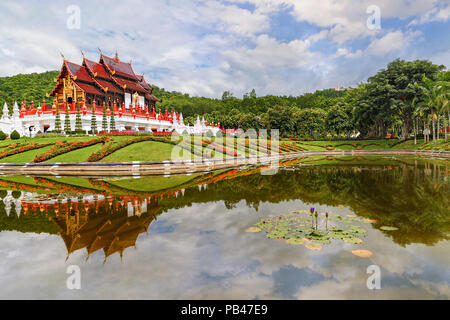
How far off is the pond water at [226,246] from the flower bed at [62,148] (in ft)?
46.6

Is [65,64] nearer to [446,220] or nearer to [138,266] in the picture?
[138,266]

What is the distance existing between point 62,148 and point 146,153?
8582 mm

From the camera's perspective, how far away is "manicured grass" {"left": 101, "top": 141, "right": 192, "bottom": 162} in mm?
24950

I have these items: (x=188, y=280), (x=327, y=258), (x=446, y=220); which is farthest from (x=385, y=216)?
(x=188, y=280)

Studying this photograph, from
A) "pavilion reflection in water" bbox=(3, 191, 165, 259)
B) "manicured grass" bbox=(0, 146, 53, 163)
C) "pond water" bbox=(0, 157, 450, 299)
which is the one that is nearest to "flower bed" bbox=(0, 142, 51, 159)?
"manicured grass" bbox=(0, 146, 53, 163)

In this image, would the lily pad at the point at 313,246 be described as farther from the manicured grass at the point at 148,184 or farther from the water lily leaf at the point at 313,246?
the manicured grass at the point at 148,184

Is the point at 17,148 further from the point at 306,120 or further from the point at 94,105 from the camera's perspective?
the point at 306,120

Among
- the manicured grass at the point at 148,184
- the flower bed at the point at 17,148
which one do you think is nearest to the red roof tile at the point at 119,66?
Result: the flower bed at the point at 17,148

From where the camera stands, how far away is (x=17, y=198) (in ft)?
43.0

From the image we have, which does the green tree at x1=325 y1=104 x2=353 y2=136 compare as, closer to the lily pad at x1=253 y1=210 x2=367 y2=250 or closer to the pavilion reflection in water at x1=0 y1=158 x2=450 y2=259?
the pavilion reflection in water at x1=0 y1=158 x2=450 y2=259

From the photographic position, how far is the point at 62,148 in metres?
26.6

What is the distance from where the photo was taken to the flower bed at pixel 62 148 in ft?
82.3

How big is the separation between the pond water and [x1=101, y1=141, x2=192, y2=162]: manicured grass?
1219cm

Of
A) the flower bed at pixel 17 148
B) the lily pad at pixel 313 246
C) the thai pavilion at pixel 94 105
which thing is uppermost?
the thai pavilion at pixel 94 105
